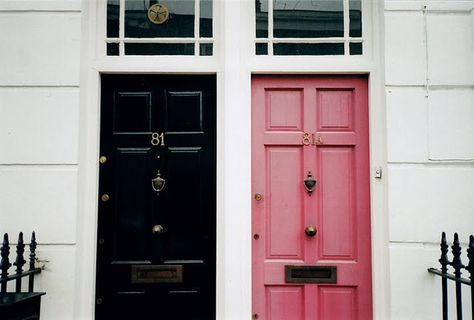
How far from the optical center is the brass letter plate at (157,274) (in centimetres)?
393

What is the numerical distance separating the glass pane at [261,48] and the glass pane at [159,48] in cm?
59

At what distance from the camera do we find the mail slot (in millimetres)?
3891

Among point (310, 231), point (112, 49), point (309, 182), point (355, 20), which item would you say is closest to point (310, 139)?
point (309, 182)

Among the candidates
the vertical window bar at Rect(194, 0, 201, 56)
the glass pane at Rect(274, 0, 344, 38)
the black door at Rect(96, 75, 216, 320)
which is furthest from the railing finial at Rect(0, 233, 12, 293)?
the glass pane at Rect(274, 0, 344, 38)

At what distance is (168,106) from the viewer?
13.4ft

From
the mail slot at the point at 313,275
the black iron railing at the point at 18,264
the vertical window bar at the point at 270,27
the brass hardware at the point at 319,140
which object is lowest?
the mail slot at the point at 313,275

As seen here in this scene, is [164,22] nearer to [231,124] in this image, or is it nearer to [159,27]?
[159,27]

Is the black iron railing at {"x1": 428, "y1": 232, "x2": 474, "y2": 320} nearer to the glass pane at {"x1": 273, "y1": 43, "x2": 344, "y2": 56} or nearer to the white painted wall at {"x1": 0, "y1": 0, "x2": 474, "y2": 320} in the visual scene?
the white painted wall at {"x1": 0, "y1": 0, "x2": 474, "y2": 320}

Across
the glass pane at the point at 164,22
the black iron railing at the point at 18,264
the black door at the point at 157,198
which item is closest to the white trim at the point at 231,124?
the black door at the point at 157,198

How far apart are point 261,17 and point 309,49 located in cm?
53

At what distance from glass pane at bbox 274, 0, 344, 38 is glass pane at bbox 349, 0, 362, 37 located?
8cm

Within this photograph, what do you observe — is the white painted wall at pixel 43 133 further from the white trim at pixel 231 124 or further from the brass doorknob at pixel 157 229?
the brass doorknob at pixel 157 229

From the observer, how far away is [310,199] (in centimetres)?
396

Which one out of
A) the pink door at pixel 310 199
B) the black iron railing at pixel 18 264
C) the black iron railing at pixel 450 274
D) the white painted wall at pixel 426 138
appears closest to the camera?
the black iron railing at pixel 450 274
